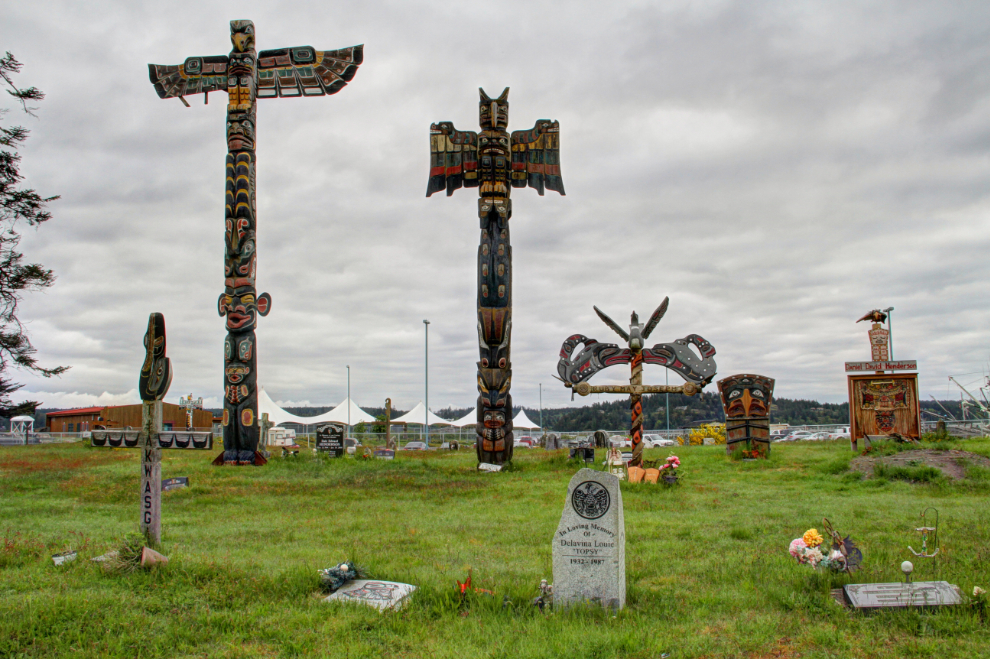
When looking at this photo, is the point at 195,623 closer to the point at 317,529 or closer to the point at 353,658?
the point at 353,658

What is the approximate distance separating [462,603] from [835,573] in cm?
406

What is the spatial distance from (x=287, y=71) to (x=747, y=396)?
64.5 feet

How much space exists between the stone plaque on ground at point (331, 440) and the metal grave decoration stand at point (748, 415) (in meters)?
14.6

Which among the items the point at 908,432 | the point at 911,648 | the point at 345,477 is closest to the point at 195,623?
the point at 911,648

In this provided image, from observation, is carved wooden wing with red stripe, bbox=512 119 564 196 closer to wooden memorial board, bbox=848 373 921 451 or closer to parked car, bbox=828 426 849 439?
wooden memorial board, bbox=848 373 921 451

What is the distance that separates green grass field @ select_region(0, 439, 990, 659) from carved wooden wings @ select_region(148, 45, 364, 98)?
46.1ft

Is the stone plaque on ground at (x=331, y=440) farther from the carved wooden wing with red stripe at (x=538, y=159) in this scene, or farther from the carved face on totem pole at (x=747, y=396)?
the carved face on totem pole at (x=747, y=396)

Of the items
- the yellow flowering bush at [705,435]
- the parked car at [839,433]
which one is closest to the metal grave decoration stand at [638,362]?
the yellow flowering bush at [705,435]

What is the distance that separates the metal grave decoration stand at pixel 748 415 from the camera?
25.0 metres

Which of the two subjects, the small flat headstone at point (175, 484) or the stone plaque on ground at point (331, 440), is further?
the stone plaque on ground at point (331, 440)

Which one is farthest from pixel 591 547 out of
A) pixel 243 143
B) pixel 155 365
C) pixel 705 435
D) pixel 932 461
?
pixel 705 435

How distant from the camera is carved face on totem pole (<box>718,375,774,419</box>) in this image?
2523 centimetres

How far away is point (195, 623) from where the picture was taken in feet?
21.8

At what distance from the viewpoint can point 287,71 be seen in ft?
78.8
